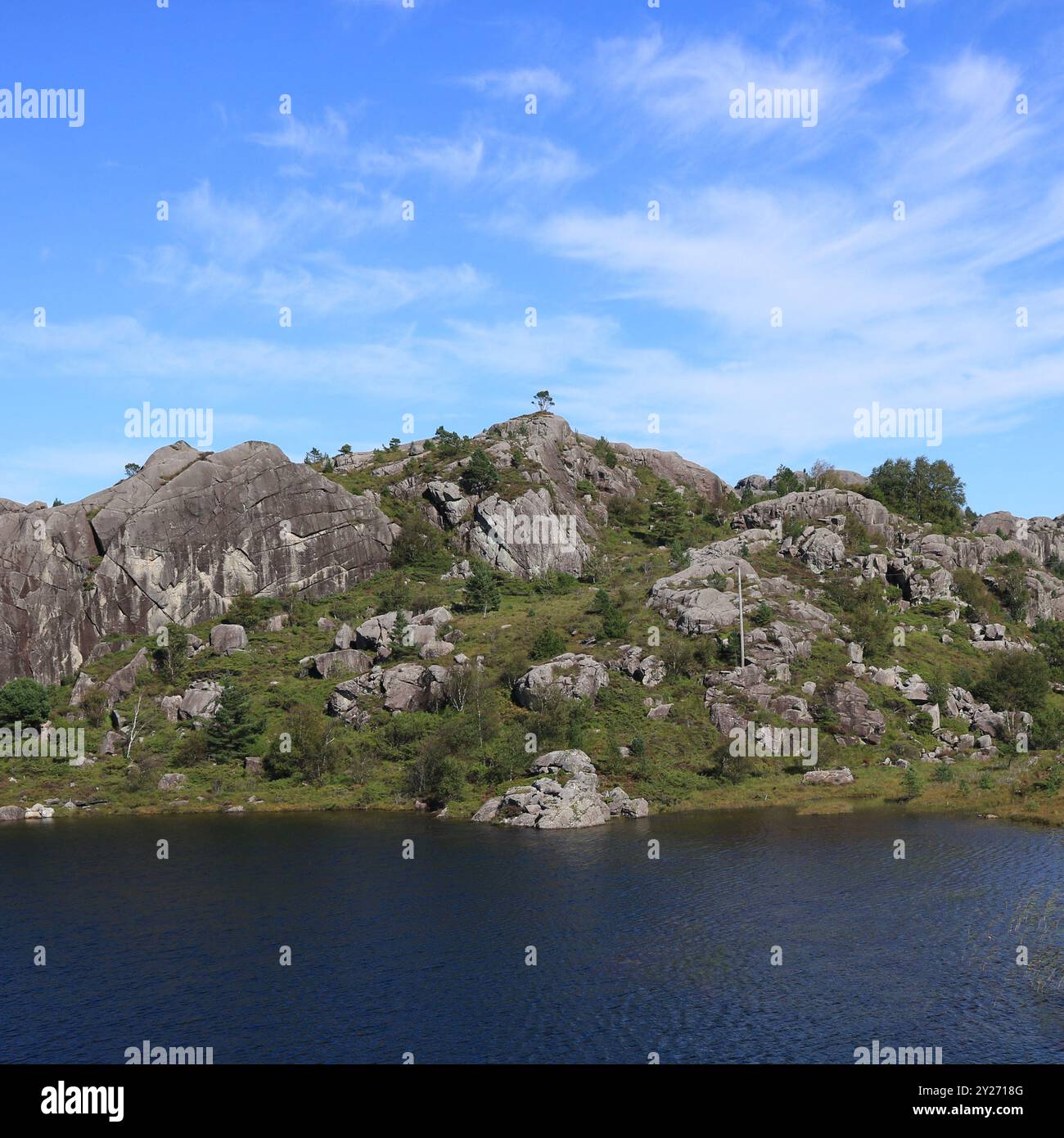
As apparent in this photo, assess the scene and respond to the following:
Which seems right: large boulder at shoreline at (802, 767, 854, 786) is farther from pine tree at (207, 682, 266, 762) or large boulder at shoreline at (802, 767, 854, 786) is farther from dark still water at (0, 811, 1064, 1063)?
pine tree at (207, 682, 266, 762)

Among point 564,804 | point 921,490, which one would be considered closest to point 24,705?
point 564,804

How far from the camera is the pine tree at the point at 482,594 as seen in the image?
391 ft

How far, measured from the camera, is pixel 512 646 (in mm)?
105812

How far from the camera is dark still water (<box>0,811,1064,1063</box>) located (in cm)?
3553

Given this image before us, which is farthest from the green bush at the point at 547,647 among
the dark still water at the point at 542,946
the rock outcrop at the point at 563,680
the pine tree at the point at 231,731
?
the dark still water at the point at 542,946

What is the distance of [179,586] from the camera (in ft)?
394

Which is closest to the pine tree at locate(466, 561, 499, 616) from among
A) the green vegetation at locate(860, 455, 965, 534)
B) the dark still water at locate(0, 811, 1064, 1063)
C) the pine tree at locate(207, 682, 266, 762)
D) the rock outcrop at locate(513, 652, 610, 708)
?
the rock outcrop at locate(513, 652, 610, 708)

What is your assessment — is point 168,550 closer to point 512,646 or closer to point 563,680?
point 512,646

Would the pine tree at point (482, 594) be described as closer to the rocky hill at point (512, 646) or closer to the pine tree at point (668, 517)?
the rocky hill at point (512, 646)

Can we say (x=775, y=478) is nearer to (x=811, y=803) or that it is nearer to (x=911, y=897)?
(x=811, y=803)

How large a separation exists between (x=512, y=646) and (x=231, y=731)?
31.3 meters

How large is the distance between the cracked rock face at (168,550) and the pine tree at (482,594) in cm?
2097
